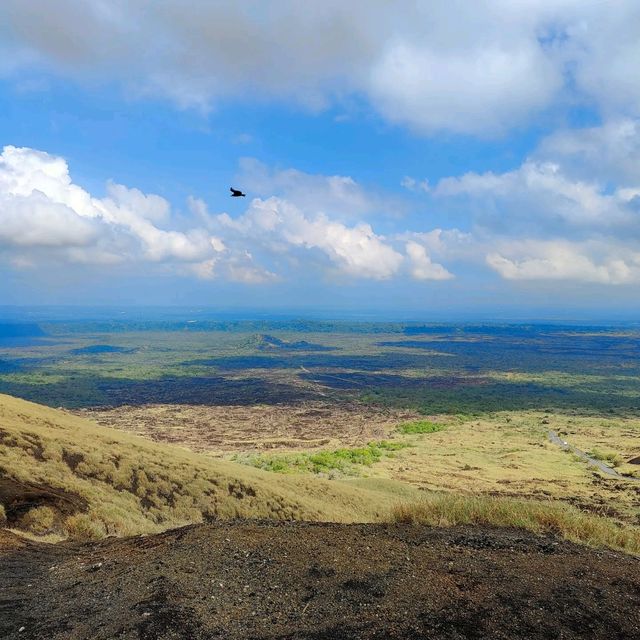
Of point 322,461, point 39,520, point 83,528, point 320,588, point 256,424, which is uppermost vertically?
point 320,588

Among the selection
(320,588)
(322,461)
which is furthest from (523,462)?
(320,588)

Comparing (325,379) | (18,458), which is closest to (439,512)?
(18,458)

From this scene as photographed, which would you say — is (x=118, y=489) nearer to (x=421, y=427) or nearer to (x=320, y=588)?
(x=320, y=588)


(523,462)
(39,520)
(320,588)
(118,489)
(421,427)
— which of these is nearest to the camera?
(320,588)

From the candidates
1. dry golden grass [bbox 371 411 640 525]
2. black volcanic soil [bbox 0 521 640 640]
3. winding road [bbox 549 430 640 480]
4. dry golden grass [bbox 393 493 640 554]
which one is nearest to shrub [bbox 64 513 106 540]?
black volcanic soil [bbox 0 521 640 640]

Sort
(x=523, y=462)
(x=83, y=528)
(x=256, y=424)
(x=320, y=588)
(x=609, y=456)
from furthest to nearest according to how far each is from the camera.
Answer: (x=256, y=424)
(x=609, y=456)
(x=523, y=462)
(x=83, y=528)
(x=320, y=588)

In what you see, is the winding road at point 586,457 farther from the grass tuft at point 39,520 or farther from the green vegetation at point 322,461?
the grass tuft at point 39,520

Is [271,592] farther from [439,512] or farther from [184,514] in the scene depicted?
[184,514]

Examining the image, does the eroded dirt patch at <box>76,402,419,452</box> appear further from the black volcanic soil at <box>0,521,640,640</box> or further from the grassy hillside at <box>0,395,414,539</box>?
the black volcanic soil at <box>0,521,640,640</box>
